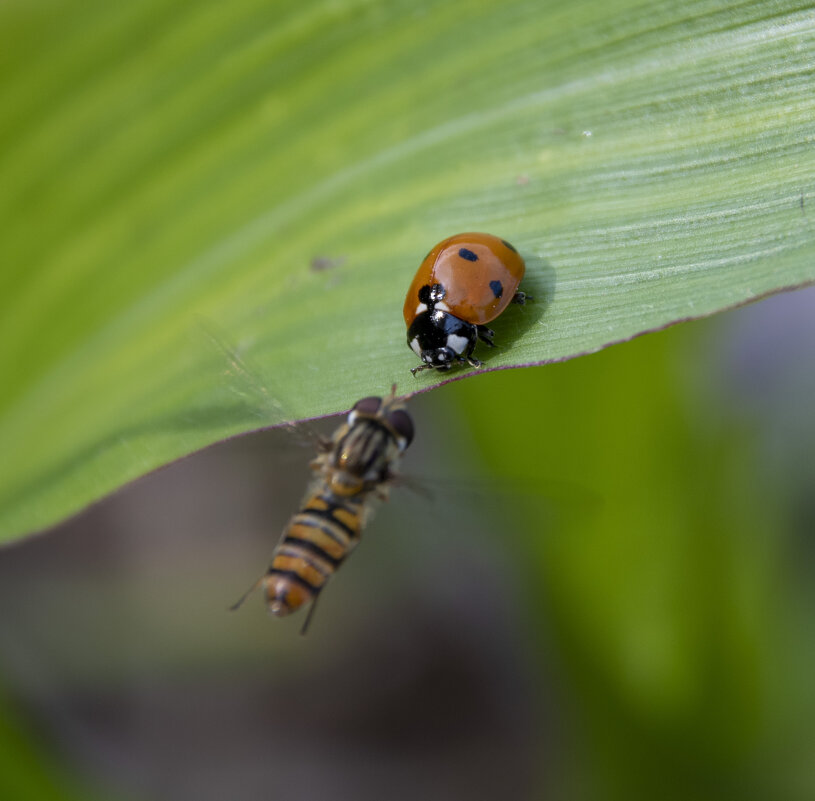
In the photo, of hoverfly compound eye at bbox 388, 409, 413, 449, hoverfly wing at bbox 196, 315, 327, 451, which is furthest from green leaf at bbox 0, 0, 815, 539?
hoverfly compound eye at bbox 388, 409, 413, 449

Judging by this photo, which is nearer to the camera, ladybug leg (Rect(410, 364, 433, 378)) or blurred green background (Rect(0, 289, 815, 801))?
ladybug leg (Rect(410, 364, 433, 378))

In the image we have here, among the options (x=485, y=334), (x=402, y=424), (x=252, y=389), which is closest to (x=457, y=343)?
(x=485, y=334)

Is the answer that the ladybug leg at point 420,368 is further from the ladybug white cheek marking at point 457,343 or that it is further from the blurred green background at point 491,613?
the blurred green background at point 491,613

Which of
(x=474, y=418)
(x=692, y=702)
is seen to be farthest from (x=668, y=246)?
(x=692, y=702)

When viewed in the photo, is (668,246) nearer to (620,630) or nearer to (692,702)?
(620,630)

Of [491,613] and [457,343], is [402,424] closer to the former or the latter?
[457,343]

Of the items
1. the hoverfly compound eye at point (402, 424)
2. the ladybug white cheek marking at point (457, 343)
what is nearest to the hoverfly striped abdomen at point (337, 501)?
the hoverfly compound eye at point (402, 424)

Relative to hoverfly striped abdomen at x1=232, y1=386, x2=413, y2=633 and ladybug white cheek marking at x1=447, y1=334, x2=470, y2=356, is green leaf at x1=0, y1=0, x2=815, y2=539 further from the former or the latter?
hoverfly striped abdomen at x1=232, y1=386, x2=413, y2=633

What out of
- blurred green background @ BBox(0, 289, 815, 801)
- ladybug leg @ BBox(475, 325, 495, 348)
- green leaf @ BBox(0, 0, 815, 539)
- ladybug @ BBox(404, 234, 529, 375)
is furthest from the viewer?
blurred green background @ BBox(0, 289, 815, 801)
